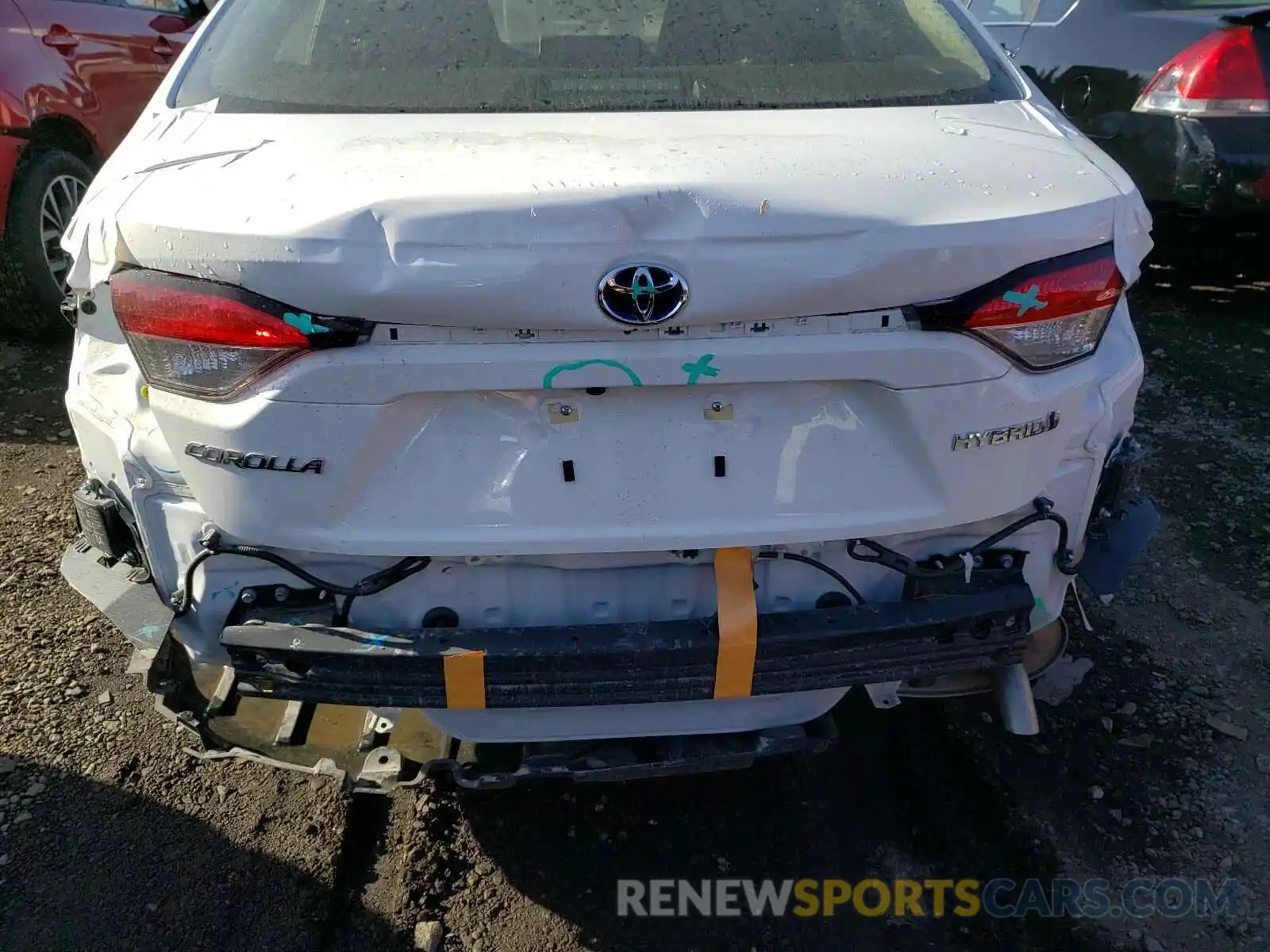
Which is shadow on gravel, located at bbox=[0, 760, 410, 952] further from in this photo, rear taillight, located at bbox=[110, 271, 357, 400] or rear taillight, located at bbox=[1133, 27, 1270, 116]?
rear taillight, located at bbox=[1133, 27, 1270, 116]

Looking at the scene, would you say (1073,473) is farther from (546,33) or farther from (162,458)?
(162,458)

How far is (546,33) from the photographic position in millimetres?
2291

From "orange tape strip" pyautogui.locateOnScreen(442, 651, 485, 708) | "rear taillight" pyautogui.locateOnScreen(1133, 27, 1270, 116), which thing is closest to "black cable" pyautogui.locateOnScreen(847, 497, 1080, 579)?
"orange tape strip" pyautogui.locateOnScreen(442, 651, 485, 708)

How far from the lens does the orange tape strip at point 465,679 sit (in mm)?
1718

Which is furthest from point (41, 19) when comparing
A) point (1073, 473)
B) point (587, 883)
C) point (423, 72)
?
point (1073, 473)

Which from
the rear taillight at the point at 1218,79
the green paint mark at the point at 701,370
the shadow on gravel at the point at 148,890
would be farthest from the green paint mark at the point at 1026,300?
the rear taillight at the point at 1218,79

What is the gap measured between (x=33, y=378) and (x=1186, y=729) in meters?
4.72

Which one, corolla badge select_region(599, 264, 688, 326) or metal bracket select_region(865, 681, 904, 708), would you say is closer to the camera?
corolla badge select_region(599, 264, 688, 326)

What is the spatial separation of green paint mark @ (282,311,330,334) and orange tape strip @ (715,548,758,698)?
0.77 m

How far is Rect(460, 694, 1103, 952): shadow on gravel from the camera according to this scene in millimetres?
2068

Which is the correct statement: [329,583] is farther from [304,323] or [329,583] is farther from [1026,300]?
[1026,300]

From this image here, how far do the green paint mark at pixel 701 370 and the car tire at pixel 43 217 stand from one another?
153 inches

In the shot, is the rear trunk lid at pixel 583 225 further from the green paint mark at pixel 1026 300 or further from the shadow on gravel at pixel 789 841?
the shadow on gravel at pixel 789 841

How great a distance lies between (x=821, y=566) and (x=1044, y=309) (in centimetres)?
58
